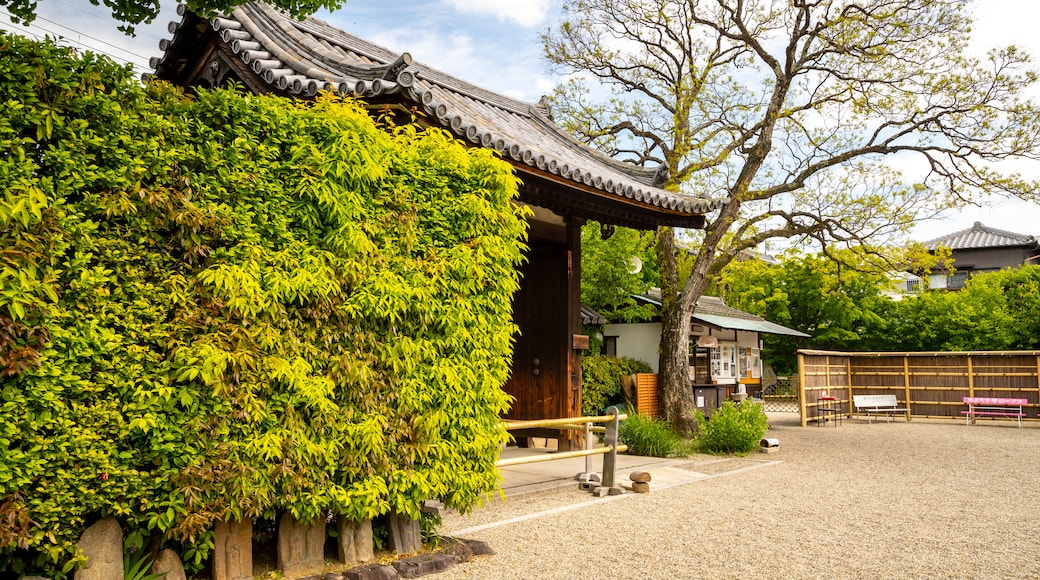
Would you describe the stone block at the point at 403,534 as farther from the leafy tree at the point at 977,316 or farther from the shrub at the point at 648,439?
the leafy tree at the point at 977,316

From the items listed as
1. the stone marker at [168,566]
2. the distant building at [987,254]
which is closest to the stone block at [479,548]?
the stone marker at [168,566]

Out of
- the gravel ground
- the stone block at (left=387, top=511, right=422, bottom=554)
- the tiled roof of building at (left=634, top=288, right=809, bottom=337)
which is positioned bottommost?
the gravel ground

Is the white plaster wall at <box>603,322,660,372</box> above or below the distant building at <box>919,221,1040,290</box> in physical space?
below

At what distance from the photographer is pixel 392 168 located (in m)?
4.89

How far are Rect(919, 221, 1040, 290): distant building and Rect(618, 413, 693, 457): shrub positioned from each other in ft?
109

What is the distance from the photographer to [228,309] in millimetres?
4016

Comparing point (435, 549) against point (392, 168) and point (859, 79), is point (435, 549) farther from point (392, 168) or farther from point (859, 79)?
point (859, 79)

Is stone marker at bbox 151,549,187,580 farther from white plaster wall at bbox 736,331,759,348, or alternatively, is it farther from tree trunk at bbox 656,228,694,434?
white plaster wall at bbox 736,331,759,348

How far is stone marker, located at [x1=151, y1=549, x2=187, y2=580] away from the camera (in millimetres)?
3871

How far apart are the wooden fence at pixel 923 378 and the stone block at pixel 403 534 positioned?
14997 mm

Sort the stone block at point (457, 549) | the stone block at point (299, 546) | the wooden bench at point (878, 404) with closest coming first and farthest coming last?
the stone block at point (299, 546)
the stone block at point (457, 549)
the wooden bench at point (878, 404)

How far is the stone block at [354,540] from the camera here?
4656mm

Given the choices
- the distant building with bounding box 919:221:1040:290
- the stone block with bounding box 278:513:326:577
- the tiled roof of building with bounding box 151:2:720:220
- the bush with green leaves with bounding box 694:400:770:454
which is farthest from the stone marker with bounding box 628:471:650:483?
the distant building with bounding box 919:221:1040:290

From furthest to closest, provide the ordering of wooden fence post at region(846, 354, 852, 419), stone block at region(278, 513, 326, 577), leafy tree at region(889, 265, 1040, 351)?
leafy tree at region(889, 265, 1040, 351) < wooden fence post at region(846, 354, 852, 419) < stone block at region(278, 513, 326, 577)
